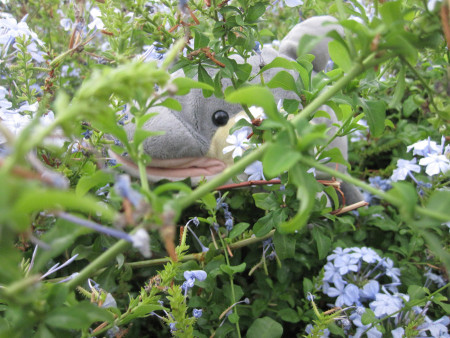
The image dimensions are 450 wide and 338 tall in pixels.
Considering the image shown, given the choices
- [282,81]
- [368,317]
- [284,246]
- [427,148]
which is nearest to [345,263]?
[368,317]

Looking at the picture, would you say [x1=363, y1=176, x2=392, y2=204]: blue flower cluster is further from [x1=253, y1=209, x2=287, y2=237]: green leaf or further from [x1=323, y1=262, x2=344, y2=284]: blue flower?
[x1=253, y1=209, x2=287, y2=237]: green leaf

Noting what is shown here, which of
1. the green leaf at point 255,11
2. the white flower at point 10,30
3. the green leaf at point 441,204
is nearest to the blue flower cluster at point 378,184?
the green leaf at point 255,11

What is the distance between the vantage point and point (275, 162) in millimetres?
361

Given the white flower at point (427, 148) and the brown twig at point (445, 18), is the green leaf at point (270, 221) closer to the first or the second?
the brown twig at point (445, 18)

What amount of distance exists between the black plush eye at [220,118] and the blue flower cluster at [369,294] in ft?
1.31

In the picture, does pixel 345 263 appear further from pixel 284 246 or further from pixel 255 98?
pixel 255 98

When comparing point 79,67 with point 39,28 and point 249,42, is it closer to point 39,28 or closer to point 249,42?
point 39,28

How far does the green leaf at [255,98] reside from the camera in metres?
0.37

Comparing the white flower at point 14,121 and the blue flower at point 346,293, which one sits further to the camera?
the blue flower at point 346,293

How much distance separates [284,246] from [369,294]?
0.32 m

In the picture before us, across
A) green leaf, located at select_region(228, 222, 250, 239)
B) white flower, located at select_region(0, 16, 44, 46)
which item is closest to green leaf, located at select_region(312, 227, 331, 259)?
green leaf, located at select_region(228, 222, 250, 239)

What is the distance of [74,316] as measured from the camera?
0.38 m

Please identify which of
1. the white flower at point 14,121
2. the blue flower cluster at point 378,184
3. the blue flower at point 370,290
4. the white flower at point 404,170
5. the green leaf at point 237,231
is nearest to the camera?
the white flower at point 14,121

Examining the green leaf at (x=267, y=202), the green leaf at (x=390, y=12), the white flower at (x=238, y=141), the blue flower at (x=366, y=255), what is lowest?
the blue flower at (x=366, y=255)
